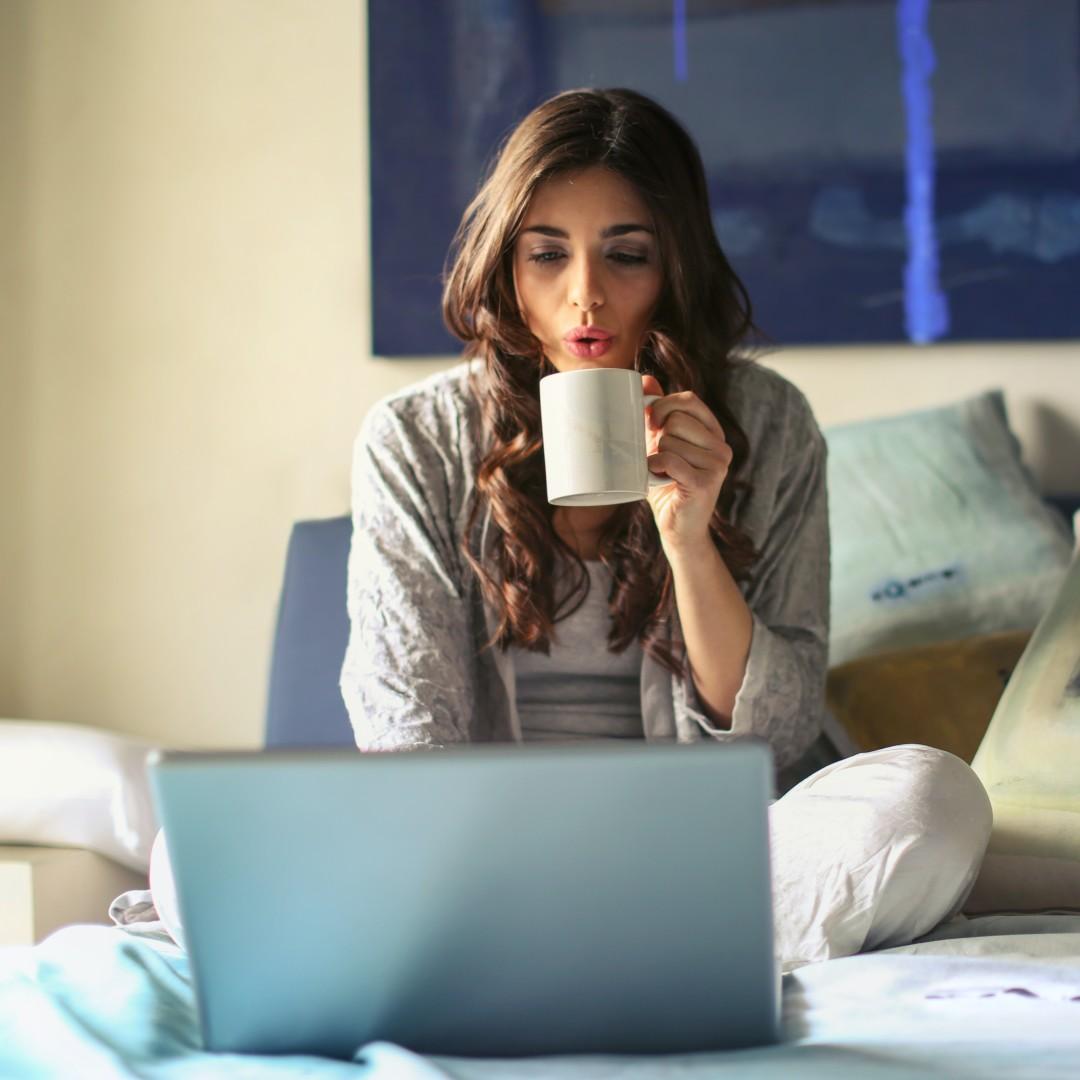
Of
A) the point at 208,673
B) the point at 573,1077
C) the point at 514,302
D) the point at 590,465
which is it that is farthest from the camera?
the point at 208,673

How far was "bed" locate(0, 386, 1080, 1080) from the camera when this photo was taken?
28.3 inches

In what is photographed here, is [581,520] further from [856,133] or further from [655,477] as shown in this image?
[856,133]

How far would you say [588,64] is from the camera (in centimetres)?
227

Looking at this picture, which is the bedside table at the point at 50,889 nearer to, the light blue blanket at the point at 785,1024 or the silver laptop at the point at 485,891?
the light blue blanket at the point at 785,1024

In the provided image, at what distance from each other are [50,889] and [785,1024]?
1.07 m

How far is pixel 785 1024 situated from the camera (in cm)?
84

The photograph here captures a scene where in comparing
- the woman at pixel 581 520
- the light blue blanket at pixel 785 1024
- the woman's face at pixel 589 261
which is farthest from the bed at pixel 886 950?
the woman's face at pixel 589 261

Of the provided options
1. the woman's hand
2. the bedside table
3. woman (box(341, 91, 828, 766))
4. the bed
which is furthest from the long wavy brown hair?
the bedside table

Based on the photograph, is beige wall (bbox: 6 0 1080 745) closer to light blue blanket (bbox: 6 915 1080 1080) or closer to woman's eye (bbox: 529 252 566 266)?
woman's eye (bbox: 529 252 566 266)

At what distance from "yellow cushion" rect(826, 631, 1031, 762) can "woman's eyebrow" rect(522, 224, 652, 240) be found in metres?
0.61

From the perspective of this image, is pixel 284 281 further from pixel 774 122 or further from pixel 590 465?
pixel 590 465

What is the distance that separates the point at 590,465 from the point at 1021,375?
1277mm

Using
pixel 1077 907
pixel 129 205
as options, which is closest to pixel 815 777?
pixel 1077 907

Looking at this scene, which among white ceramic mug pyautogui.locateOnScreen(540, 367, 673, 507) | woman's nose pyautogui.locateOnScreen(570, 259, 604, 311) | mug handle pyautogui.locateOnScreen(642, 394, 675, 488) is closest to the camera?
white ceramic mug pyautogui.locateOnScreen(540, 367, 673, 507)
